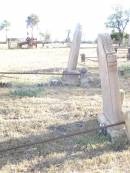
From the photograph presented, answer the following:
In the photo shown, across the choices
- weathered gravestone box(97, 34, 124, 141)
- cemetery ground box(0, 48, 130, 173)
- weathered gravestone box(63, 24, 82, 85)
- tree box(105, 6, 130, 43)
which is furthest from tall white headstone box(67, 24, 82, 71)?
tree box(105, 6, 130, 43)

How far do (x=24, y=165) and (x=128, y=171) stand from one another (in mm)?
1179

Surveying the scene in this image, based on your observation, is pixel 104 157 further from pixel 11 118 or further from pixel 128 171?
pixel 11 118

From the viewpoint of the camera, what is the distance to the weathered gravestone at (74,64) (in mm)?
11344

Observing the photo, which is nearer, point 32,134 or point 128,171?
point 128,171

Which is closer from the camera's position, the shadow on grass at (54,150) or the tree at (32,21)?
the shadow on grass at (54,150)

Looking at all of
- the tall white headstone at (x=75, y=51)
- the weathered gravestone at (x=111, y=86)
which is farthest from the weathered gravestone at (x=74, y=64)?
the weathered gravestone at (x=111, y=86)

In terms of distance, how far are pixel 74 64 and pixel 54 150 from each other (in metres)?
7.03

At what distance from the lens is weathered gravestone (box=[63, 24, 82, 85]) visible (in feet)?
37.2

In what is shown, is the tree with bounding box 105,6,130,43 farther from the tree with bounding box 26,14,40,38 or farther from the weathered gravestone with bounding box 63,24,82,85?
the weathered gravestone with bounding box 63,24,82,85

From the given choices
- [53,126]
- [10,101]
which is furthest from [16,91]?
[53,126]

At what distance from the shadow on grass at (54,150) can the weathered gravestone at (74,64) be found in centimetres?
531

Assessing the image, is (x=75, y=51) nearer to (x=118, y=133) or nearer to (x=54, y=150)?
Result: (x=118, y=133)

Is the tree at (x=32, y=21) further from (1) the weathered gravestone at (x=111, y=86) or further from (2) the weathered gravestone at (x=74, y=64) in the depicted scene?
(1) the weathered gravestone at (x=111, y=86)

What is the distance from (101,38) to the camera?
19.8ft
